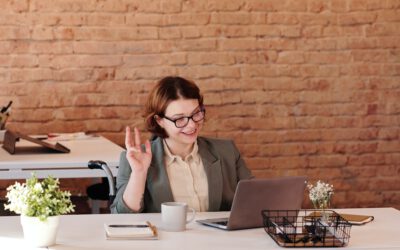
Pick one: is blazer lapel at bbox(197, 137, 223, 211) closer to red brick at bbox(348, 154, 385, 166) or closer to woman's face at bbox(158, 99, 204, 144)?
woman's face at bbox(158, 99, 204, 144)

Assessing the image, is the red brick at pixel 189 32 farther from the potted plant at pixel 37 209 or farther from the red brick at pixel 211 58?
the potted plant at pixel 37 209

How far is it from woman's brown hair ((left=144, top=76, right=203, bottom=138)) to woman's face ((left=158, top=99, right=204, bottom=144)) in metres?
0.02

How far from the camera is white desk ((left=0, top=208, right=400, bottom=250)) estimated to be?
241cm

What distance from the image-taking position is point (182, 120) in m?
3.09

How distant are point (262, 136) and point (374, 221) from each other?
10.0 ft

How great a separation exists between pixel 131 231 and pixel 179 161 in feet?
2.15

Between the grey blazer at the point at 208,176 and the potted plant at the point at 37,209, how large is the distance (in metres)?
0.61

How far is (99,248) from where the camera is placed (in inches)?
93.3

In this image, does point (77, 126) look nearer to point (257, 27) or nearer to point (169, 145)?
point (257, 27)

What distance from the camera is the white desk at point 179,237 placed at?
2.41 metres

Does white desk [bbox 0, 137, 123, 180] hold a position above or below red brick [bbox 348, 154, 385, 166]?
above

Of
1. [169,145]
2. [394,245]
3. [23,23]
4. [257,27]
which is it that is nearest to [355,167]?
[257,27]

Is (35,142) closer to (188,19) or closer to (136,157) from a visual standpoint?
(136,157)

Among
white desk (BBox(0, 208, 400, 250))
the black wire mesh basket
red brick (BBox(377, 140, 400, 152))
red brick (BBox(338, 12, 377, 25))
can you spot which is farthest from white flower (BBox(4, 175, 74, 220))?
red brick (BBox(377, 140, 400, 152))
